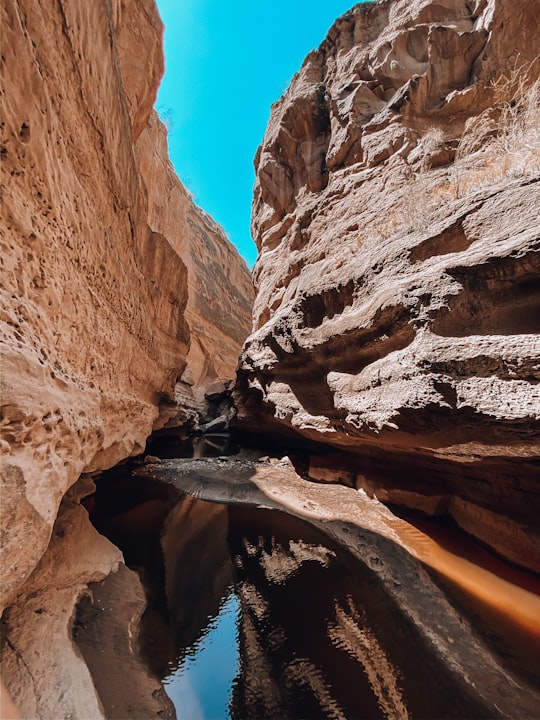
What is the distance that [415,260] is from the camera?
3.79 m

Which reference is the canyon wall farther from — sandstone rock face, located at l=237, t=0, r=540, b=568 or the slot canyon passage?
sandstone rock face, located at l=237, t=0, r=540, b=568

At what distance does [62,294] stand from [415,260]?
4.05 m

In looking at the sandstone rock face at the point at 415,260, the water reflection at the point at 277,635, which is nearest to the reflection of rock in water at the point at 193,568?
the water reflection at the point at 277,635

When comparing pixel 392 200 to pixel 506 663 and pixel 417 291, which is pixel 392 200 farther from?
pixel 506 663

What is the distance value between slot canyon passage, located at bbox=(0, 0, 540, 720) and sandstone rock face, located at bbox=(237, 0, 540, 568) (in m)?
0.04

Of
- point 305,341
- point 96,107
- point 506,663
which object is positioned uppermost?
point 96,107

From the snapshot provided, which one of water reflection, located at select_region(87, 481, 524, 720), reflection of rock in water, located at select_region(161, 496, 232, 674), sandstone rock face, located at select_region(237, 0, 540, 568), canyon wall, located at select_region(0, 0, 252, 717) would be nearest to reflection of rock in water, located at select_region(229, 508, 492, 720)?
water reflection, located at select_region(87, 481, 524, 720)

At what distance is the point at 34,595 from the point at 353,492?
5107 millimetres

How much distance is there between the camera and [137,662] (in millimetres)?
2137

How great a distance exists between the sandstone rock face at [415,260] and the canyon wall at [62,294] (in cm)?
336

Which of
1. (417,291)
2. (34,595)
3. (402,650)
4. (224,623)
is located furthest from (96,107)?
(402,650)

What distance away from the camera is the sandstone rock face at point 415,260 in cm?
294

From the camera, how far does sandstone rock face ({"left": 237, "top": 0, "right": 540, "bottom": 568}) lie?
294 centimetres

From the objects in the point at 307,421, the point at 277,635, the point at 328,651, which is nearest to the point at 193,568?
the point at 277,635
